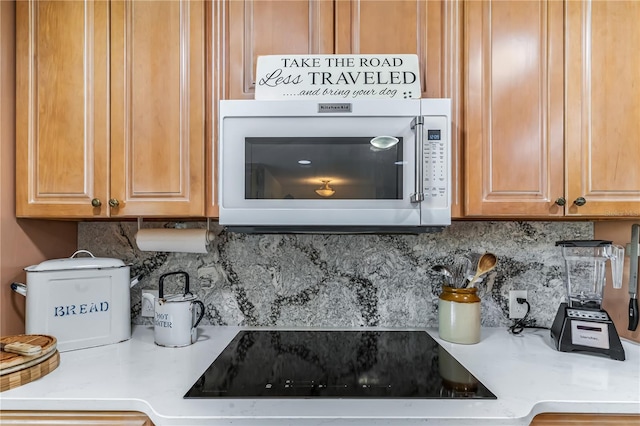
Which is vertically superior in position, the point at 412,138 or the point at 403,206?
the point at 412,138

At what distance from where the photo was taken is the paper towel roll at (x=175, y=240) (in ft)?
4.63

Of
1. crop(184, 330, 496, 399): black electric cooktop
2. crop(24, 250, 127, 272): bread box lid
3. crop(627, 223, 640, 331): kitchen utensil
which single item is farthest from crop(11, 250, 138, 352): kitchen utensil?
crop(627, 223, 640, 331): kitchen utensil

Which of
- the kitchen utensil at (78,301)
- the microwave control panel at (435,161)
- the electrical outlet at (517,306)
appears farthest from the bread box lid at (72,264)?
the electrical outlet at (517,306)

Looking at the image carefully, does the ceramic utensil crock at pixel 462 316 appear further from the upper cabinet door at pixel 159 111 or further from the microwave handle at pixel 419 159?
the upper cabinet door at pixel 159 111

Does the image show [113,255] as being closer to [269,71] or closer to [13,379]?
[13,379]

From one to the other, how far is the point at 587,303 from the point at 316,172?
1.07m

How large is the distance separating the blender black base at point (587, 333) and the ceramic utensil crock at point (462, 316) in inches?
10.7

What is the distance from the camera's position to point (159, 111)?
1224 millimetres

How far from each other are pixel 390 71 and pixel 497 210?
58cm

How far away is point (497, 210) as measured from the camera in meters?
1.20

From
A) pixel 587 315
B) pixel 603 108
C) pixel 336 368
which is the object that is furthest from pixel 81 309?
pixel 603 108

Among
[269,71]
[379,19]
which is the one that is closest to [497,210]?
[379,19]

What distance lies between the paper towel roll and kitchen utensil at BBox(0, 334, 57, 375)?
1.43 feet

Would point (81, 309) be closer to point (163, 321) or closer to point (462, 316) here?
point (163, 321)
